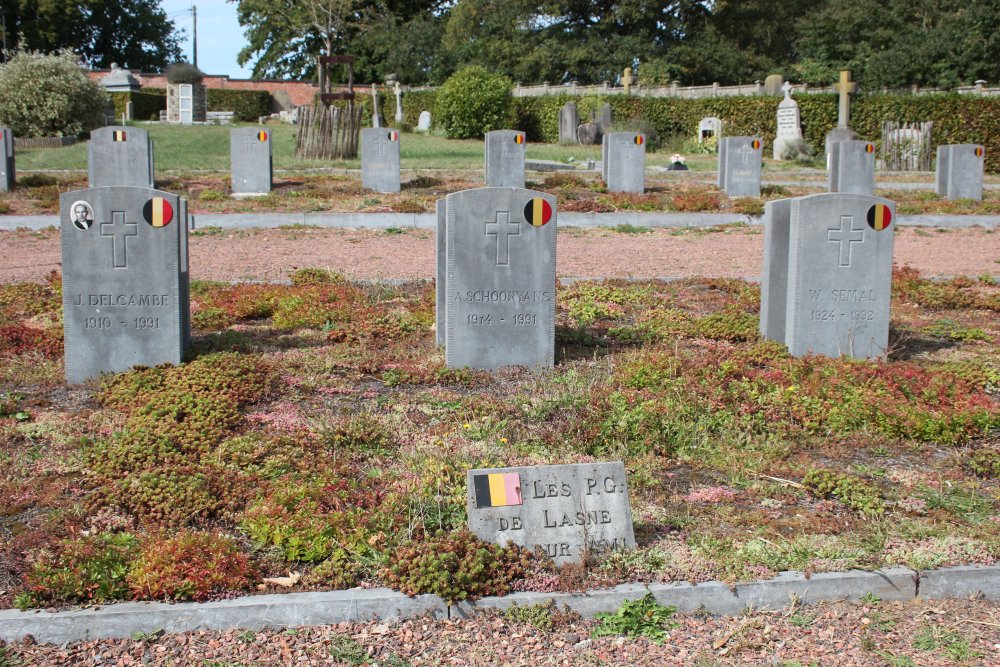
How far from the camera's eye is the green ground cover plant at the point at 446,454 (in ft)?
14.0

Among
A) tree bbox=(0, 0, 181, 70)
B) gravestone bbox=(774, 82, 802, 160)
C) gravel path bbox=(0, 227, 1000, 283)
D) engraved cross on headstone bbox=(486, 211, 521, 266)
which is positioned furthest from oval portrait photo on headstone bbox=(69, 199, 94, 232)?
tree bbox=(0, 0, 181, 70)

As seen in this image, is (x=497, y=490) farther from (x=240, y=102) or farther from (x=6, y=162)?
(x=240, y=102)

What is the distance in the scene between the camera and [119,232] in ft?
22.9

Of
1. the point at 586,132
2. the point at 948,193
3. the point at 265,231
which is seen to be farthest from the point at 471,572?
the point at 586,132

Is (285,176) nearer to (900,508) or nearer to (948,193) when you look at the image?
(948,193)

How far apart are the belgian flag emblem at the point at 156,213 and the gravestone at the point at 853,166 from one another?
1486cm

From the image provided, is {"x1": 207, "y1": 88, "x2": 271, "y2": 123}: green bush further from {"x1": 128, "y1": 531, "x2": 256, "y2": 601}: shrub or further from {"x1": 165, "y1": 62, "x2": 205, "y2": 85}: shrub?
{"x1": 128, "y1": 531, "x2": 256, "y2": 601}: shrub

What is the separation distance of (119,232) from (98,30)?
64547mm

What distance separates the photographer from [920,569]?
4.30 metres

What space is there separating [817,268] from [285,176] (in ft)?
50.7

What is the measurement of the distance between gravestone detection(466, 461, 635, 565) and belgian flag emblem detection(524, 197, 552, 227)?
317 centimetres

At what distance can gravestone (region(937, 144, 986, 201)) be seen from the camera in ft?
65.0

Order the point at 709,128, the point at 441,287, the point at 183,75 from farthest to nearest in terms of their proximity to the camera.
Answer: the point at 183,75, the point at 709,128, the point at 441,287

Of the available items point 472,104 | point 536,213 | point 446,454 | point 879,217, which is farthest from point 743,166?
point 472,104
